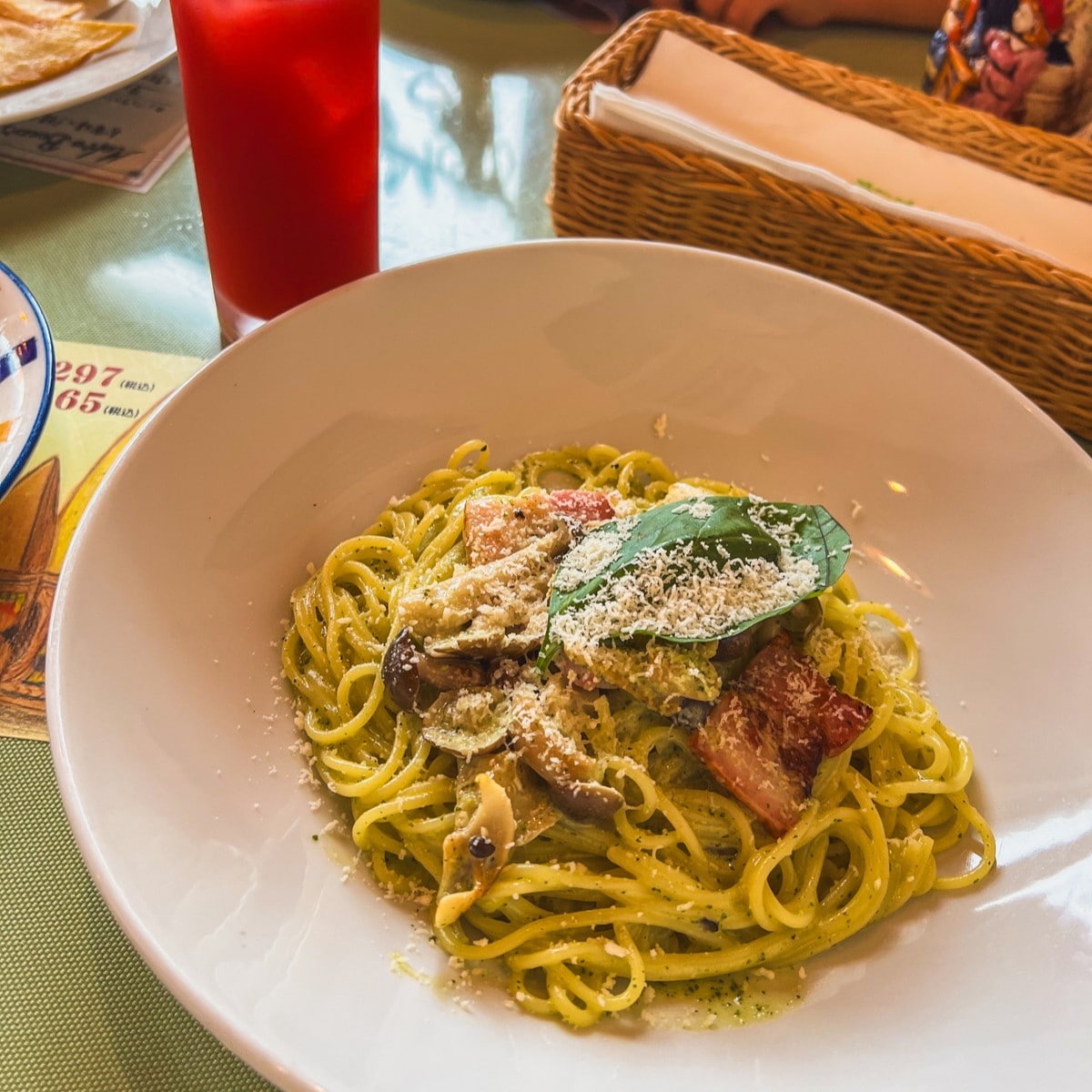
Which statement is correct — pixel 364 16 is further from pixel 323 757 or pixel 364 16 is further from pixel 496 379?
pixel 323 757

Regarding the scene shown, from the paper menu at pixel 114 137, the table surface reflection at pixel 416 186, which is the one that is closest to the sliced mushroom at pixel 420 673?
the table surface reflection at pixel 416 186

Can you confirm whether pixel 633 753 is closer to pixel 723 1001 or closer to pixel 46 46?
pixel 723 1001

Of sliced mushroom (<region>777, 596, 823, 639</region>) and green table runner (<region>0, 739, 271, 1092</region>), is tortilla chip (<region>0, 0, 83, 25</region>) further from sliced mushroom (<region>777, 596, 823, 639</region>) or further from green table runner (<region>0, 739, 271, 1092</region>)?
sliced mushroom (<region>777, 596, 823, 639</region>)

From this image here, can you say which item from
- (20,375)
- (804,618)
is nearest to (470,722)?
(804,618)

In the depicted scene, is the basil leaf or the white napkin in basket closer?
the basil leaf

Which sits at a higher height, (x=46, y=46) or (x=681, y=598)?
(x=46, y=46)

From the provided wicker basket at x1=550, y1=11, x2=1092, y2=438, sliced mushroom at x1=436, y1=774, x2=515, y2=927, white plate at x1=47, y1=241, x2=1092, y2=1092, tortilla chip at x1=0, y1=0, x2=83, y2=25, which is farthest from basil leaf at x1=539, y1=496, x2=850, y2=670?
tortilla chip at x1=0, y1=0, x2=83, y2=25

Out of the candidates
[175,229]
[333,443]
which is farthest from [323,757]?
[175,229]
